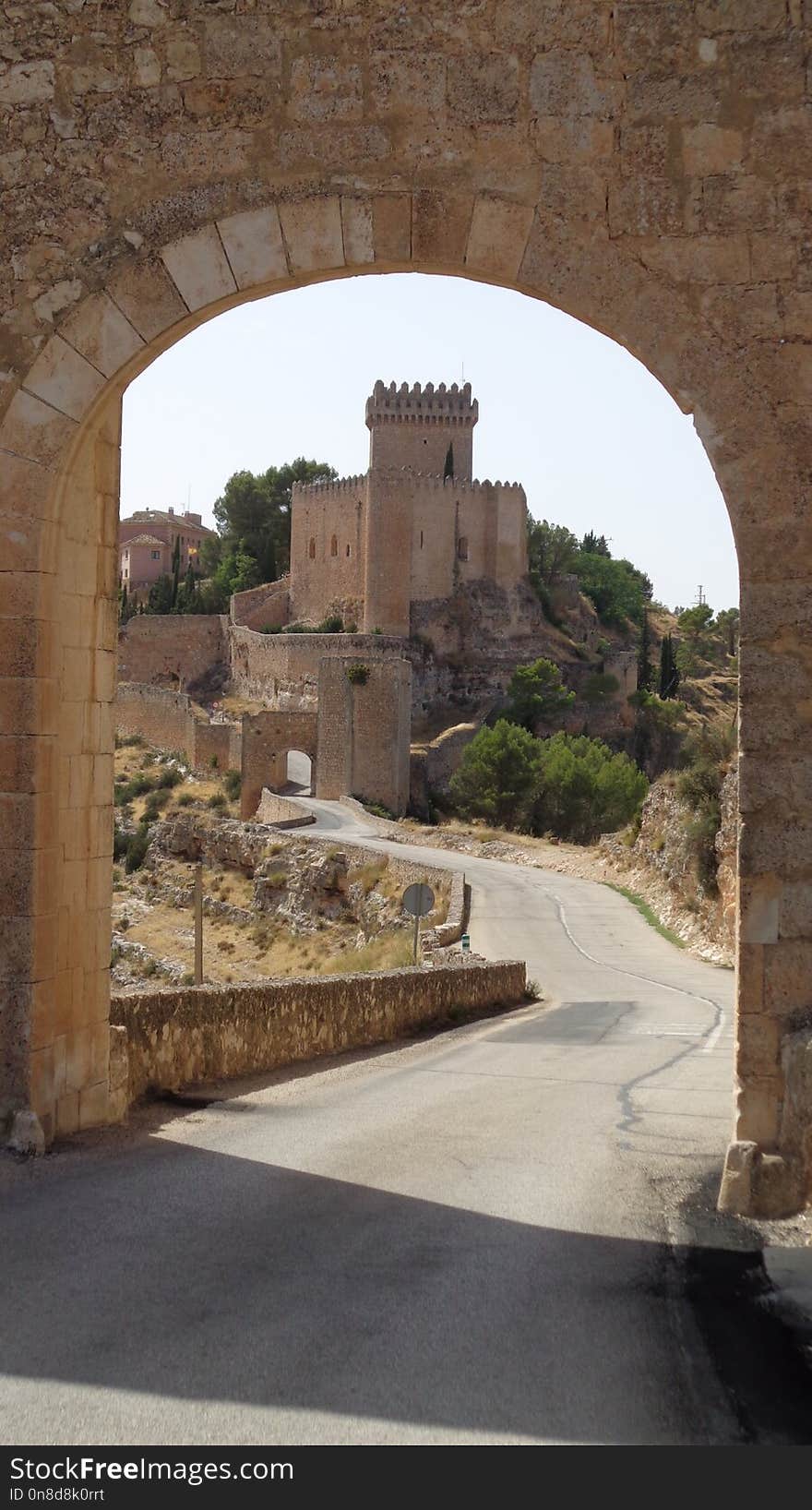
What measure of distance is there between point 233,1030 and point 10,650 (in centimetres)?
298

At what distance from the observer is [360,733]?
44156mm

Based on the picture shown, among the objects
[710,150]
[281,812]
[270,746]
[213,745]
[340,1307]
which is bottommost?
[281,812]

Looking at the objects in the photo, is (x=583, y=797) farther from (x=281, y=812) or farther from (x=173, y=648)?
(x=173, y=648)

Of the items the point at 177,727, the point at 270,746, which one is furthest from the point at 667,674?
the point at 270,746

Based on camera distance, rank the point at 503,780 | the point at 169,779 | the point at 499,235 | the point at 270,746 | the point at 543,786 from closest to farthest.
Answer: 1. the point at 499,235
2. the point at 543,786
3. the point at 503,780
4. the point at 270,746
5. the point at 169,779

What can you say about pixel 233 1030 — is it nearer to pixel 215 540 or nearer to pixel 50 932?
pixel 50 932

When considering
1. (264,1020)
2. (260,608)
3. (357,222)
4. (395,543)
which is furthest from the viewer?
(260,608)

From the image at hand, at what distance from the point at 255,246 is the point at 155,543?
83.2 m

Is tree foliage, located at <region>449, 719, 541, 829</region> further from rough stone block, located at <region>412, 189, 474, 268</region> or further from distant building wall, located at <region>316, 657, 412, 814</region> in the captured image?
rough stone block, located at <region>412, 189, 474, 268</region>

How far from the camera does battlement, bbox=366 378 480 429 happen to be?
71812 mm

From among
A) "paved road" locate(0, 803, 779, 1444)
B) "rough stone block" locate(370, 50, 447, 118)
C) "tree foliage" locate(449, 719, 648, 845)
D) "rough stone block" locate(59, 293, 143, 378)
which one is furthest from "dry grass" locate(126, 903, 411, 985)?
"rough stone block" locate(370, 50, 447, 118)

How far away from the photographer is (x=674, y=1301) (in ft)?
13.2

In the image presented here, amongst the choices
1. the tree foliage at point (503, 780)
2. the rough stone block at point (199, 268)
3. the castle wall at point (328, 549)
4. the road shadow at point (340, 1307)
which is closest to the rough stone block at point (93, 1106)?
the road shadow at point (340, 1307)

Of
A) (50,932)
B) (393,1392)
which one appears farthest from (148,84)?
(393,1392)
